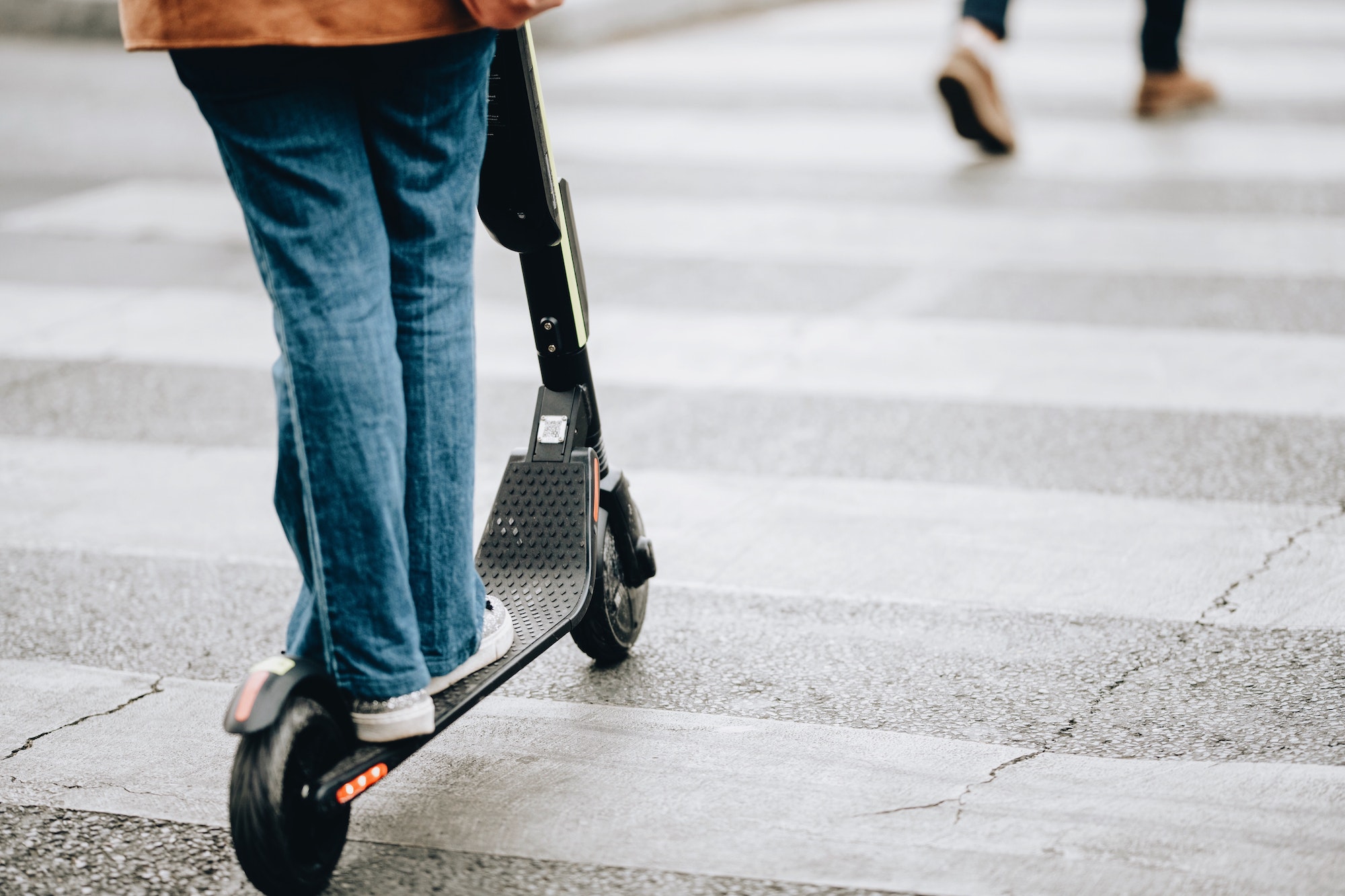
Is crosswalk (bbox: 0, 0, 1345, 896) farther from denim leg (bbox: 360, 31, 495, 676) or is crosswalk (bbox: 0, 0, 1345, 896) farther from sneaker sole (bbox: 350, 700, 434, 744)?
denim leg (bbox: 360, 31, 495, 676)

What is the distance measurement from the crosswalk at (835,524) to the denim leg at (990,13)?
0.57 metres

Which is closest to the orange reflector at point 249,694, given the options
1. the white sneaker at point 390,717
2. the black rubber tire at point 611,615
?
the white sneaker at point 390,717

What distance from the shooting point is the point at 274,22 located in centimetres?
193

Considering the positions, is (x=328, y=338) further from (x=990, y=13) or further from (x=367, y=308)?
(x=990, y=13)

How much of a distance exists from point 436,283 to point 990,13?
17.6ft

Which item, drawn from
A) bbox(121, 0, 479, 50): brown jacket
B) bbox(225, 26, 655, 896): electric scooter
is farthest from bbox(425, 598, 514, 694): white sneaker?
bbox(121, 0, 479, 50): brown jacket

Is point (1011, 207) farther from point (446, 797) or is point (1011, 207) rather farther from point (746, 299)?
point (446, 797)

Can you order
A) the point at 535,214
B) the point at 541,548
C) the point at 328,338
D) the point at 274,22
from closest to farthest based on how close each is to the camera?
the point at 274,22, the point at 328,338, the point at 535,214, the point at 541,548

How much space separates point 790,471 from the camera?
3.89 m

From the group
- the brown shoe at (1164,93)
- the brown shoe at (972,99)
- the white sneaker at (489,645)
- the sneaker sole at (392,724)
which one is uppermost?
the sneaker sole at (392,724)

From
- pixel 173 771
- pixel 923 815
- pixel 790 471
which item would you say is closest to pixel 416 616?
pixel 173 771

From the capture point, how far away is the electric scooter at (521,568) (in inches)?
80.2

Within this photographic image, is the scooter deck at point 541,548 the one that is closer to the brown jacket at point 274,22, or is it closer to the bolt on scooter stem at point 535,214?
the bolt on scooter stem at point 535,214

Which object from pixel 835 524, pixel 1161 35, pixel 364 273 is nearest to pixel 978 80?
pixel 1161 35
